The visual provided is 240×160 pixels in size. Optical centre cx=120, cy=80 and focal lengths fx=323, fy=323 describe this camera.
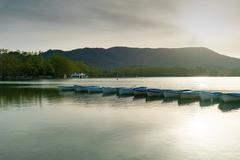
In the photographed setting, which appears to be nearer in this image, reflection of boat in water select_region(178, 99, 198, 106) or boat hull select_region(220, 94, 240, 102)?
boat hull select_region(220, 94, 240, 102)

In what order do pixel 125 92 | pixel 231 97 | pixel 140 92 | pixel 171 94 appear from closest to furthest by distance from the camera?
pixel 231 97, pixel 171 94, pixel 140 92, pixel 125 92

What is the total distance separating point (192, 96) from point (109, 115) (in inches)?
870

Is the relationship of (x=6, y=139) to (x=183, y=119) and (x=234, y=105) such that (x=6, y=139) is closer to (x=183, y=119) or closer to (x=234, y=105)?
(x=183, y=119)

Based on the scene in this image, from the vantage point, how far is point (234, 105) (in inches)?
1743

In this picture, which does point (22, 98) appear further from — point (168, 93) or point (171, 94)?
point (171, 94)

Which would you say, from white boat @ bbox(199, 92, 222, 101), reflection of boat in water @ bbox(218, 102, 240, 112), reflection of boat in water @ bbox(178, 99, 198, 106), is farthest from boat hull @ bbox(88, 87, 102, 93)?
reflection of boat in water @ bbox(218, 102, 240, 112)

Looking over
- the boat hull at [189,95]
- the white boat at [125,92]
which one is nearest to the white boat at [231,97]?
the boat hull at [189,95]

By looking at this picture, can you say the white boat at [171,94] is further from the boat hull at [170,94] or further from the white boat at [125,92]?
the white boat at [125,92]

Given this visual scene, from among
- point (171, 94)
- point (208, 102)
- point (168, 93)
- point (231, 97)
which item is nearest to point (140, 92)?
point (168, 93)

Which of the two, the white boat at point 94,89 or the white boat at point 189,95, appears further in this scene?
the white boat at point 94,89

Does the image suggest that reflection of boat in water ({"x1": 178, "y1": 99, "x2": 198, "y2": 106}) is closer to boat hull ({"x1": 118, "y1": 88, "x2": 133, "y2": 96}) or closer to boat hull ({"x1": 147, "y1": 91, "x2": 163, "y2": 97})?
boat hull ({"x1": 147, "y1": 91, "x2": 163, "y2": 97})

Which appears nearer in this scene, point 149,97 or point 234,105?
point 234,105

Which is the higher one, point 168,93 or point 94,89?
point 168,93

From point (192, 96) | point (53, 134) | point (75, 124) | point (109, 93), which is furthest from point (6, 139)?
point (109, 93)
